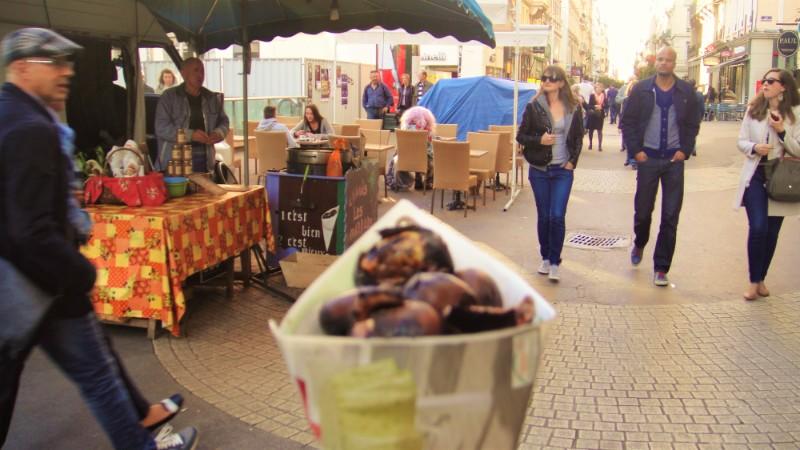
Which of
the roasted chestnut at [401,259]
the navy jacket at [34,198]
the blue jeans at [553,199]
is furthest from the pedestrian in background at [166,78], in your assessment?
the roasted chestnut at [401,259]

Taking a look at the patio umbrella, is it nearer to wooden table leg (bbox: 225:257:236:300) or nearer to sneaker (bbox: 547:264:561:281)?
wooden table leg (bbox: 225:257:236:300)

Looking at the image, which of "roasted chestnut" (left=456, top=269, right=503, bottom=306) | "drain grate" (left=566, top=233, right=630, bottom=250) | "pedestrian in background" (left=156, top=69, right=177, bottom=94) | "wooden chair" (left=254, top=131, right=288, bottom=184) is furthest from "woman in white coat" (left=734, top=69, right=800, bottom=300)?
"pedestrian in background" (left=156, top=69, right=177, bottom=94)

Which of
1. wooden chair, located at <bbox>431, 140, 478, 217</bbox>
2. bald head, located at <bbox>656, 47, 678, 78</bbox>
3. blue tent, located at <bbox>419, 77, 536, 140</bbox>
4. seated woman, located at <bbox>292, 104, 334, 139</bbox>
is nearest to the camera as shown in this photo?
bald head, located at <bbox>656, 47, 678, 78</bbox>

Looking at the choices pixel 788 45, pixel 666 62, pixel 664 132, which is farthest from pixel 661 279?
pixel 788 45

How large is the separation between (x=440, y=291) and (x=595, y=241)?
24.8ft

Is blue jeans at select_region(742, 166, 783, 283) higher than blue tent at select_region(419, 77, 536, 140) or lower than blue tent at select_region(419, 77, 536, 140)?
lower

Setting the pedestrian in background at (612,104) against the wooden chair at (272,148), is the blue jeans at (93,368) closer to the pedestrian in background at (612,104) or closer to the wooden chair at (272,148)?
the wooden chair at (272,148)

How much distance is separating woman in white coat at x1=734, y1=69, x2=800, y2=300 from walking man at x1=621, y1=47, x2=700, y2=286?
1.65 ft

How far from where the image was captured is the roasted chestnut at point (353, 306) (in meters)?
1.55

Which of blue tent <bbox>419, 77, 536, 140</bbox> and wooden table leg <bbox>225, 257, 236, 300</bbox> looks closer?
wooden table leg <bbox>225, 257, 236, 300</bbox>

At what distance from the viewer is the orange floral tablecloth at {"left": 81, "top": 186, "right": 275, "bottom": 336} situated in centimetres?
490

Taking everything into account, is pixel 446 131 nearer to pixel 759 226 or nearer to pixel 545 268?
pixel 545 268

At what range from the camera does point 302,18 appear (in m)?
7.69

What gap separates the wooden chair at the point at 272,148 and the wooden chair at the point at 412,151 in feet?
6.05
